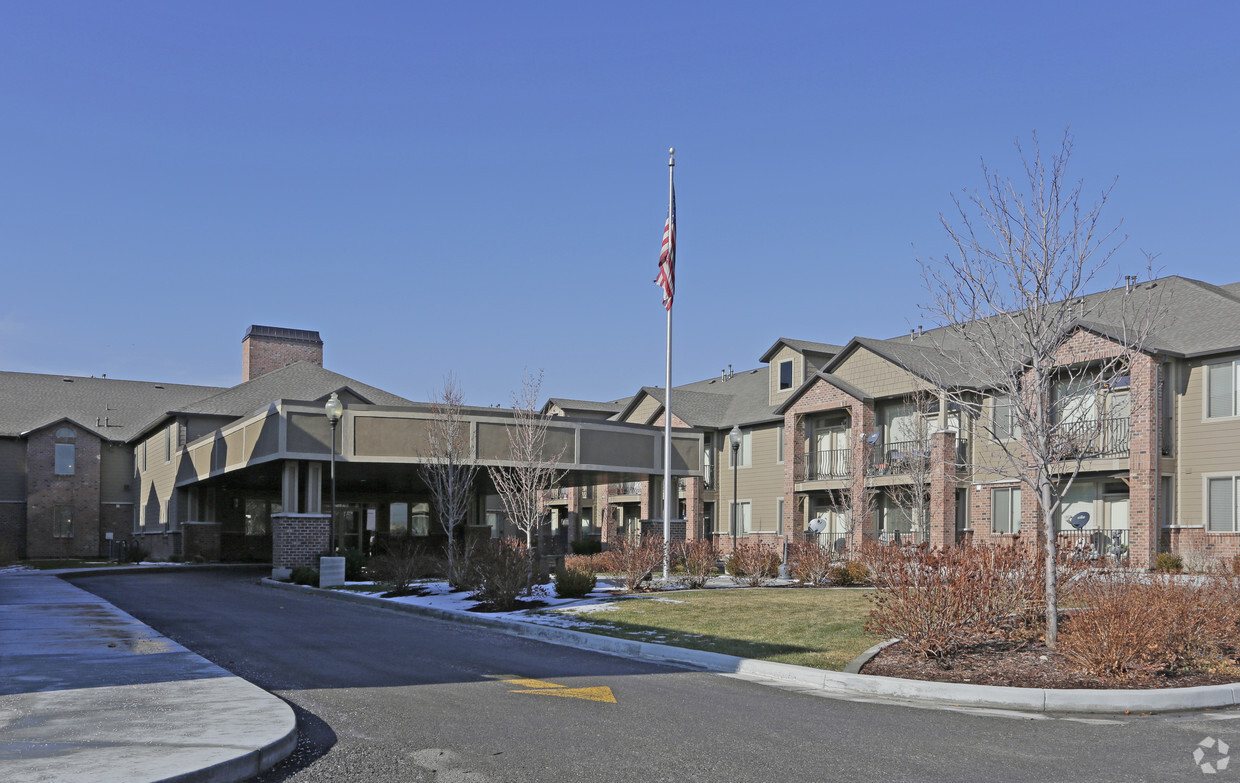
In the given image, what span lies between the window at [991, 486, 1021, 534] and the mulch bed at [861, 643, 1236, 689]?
2284cm

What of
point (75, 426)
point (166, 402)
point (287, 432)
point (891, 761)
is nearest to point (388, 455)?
point (287, 432)

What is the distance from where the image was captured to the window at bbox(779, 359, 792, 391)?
43888mm

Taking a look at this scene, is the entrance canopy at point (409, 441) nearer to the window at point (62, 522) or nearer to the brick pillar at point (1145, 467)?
the brick pillar at point (1145, 467)

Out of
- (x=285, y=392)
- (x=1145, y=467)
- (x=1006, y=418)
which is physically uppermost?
(x=285, y=392)

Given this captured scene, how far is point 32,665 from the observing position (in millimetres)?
11297

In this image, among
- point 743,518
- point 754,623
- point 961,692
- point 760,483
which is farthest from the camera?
point 743,518

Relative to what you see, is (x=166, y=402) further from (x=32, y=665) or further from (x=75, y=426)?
(x=32, y=665)

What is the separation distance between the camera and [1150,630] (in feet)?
35.2

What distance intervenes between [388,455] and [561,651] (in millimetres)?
16624

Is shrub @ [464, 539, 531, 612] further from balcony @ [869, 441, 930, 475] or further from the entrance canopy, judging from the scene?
balcony @ [869, 441, 930, 475]

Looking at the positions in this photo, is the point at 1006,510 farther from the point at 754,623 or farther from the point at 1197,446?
the point at 754,623

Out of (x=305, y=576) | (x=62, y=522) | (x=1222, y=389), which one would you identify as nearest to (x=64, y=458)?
(x=62, y=522)

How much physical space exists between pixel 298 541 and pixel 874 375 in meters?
20.6

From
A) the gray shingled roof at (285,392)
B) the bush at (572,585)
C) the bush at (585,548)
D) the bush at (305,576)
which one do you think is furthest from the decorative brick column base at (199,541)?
the bush at (572,585)
